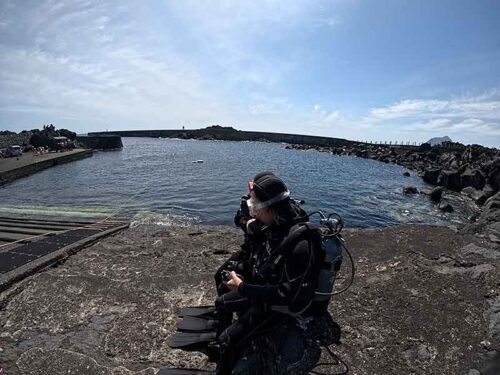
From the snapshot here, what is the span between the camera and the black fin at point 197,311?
455cm

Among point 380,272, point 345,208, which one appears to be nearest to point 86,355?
point 380,272

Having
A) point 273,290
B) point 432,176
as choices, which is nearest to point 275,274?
point 273,290

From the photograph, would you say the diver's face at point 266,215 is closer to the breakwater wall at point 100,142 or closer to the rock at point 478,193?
the rock at point 478,193

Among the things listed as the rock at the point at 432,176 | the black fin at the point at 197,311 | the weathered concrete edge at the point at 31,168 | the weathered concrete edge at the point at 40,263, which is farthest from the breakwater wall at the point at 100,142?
the black fin at the point at 197,311

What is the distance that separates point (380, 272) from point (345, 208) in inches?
672

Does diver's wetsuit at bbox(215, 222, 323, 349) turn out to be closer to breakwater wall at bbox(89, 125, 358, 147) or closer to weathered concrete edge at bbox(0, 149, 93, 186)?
weathered concrete edge at bbox(0, 149, 93, 186)

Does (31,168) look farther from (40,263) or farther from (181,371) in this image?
(181,371)

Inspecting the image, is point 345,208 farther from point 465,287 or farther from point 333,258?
point 333,258

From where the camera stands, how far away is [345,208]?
2245 cm

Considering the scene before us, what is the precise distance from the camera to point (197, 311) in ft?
15.2

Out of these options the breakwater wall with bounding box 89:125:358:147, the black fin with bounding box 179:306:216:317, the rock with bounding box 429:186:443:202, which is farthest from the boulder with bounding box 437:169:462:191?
the breakwater wall with bounding box 89:125:358:147

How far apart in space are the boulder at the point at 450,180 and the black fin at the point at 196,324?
36.9m

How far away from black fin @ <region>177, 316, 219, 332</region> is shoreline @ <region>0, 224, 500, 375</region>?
0.82 ft

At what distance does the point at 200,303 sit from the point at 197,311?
1.30 ft
